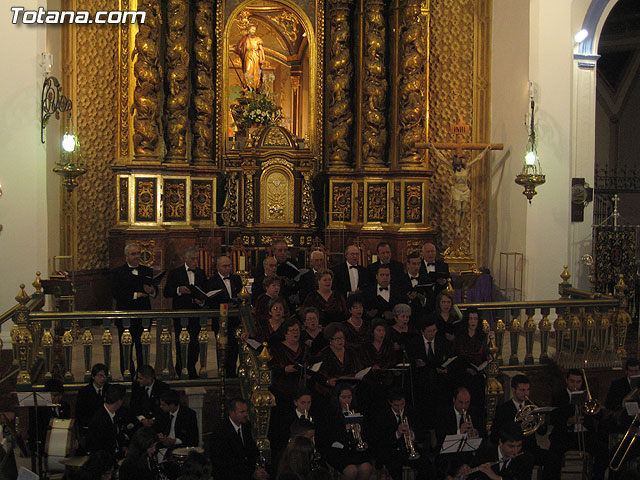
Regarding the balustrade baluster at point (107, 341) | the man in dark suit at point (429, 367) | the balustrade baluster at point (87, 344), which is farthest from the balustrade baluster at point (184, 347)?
the man in dark suit at point (429, 367)

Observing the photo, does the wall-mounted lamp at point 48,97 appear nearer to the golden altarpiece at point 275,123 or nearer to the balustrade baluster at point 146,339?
the golden altarpiece at point 275,123

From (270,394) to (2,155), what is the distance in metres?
6.06

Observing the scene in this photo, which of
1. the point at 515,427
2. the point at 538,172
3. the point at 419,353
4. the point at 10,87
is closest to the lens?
the point at 515,427

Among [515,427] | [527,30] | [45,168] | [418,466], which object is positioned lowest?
[418,466]

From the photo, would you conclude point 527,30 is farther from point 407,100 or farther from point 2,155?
point 2,155

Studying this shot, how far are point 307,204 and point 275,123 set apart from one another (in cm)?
164

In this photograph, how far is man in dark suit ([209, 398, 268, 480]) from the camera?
21.1ft

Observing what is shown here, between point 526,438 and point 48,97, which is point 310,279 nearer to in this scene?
point 526,438

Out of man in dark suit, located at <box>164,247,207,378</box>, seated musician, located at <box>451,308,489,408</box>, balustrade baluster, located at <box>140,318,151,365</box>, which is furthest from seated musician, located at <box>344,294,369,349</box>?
balustrade baluster, located at <box>140,318,151,365</box>

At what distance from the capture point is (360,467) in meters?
6.76

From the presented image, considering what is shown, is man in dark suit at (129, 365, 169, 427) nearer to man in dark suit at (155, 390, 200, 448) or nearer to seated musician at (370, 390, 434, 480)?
man in dark suit at (155, 390, 200, 448)

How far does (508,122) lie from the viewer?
13.8 m

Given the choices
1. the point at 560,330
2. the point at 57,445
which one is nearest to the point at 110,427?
the point at 57,445

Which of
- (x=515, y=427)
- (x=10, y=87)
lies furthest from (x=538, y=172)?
(x=10, y=87)
